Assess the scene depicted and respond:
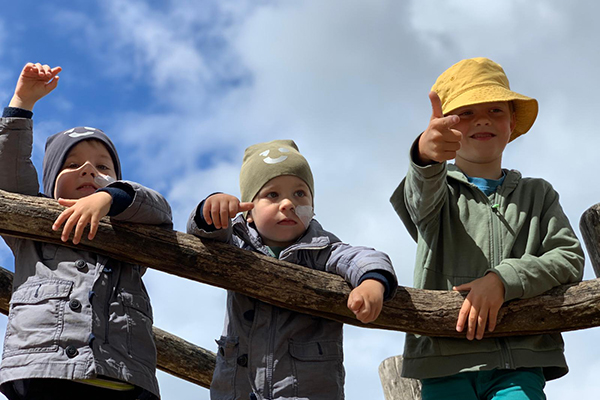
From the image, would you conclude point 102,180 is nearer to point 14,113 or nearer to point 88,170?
point 88,170

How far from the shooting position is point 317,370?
3.29 m

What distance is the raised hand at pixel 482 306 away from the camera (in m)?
3.35

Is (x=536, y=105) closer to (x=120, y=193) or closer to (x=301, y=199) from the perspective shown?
(x=301, y=199)

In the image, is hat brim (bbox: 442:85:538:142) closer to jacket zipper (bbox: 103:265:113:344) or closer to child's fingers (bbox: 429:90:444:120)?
child's fingers (bbox: 429:90:444:120)

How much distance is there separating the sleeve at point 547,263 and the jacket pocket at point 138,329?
59.3 inches

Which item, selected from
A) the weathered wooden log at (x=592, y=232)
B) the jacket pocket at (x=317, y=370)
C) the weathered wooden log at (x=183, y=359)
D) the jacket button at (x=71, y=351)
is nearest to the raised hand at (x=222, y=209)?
the jacket pocket at (x=317, y=370)

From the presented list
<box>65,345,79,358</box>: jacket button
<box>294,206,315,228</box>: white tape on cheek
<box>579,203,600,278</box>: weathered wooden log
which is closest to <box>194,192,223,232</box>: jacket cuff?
<box>294,206,315,228</box>: white tape on cheek

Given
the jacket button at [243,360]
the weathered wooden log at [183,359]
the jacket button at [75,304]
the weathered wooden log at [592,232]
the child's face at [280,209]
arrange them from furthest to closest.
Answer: the weathered wooden log at [183,359]
the weathered wooden log at [592,232]
the child's face at [280,209]
the jacket button at [243,360]
the jacket button at [75,304]

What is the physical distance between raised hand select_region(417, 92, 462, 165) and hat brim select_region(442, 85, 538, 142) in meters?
0.52

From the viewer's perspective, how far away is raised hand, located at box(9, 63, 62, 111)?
358 centimetres

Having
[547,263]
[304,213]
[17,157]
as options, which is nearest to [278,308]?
[304,213]

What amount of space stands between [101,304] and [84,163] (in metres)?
0.75

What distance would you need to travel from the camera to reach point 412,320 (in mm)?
3369

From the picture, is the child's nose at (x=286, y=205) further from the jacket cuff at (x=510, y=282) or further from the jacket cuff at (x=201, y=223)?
the jacket cuff at (x=510, y=282)
